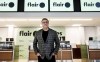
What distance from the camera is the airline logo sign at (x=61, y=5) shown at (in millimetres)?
5598

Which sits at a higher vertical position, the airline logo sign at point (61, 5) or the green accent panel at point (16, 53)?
the airline logo sign at point (61, 5)

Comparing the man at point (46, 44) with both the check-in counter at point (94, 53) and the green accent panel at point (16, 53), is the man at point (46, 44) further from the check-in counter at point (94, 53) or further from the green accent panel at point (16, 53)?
the green accent panel at point (16, 53)

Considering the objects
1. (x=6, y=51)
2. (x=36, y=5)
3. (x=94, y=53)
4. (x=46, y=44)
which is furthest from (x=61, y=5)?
(x=46, y=44)

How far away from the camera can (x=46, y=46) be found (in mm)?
2600

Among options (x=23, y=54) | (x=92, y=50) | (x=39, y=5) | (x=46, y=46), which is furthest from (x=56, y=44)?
(x=23, y=54)

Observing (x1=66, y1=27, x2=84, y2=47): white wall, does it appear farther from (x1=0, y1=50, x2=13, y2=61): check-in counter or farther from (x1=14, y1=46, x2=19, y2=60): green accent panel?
(x1=0, y1=50, x2=13, y2=61): check-in counter

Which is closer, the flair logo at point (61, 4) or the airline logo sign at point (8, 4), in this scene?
the airline logo sign at point (8, 4)

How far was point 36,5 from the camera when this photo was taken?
5582mm

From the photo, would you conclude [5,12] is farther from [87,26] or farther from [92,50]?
[87,26]

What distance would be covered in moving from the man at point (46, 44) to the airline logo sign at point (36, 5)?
3087 mm

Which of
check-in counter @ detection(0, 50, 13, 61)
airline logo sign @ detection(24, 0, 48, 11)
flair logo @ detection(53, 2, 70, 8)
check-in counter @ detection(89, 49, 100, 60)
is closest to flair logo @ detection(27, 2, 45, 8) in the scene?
airline logo sign @ detection(24, 0, 48, 11)

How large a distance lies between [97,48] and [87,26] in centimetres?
428

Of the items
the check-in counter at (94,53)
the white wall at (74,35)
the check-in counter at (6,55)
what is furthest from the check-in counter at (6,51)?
the white wall at (74,35)

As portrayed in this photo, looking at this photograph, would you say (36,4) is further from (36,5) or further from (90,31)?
(90,31)
